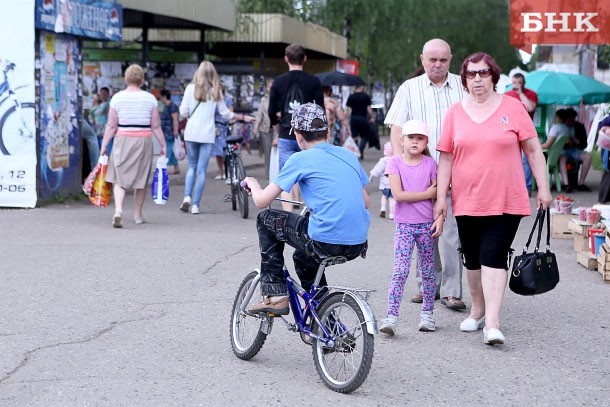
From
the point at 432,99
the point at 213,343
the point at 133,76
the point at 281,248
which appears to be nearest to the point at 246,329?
the point at 213,343

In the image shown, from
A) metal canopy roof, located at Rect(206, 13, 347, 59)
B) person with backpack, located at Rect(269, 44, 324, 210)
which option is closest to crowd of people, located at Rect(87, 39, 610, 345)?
person with backpack, located at Rect(269, 44, 324, 210)

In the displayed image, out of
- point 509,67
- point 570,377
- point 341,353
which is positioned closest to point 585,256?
point 570,377

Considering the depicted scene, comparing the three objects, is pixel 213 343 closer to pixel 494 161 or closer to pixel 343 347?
pixel 343 347

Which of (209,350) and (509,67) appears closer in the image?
(209,350)


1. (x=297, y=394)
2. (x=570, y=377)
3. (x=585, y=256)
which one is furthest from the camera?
(x=585, y=256)

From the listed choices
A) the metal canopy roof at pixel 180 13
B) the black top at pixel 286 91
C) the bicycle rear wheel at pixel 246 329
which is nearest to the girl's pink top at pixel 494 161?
the bicycle rear wheel at pixel 246 329

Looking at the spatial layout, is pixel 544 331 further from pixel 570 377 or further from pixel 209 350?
pixel 209 350

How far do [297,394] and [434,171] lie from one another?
7.02 feet

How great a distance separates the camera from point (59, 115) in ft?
52.7

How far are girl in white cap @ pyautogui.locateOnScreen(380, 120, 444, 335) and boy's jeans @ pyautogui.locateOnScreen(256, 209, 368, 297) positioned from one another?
111 centimetres

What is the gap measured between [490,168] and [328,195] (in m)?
1.31

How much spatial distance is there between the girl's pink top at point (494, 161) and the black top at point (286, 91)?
6.11 metres

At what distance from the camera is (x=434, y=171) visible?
7.35 metres

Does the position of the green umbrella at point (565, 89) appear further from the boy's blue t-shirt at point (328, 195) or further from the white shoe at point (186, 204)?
the boy's blue t-shirt at point (328, 195)
